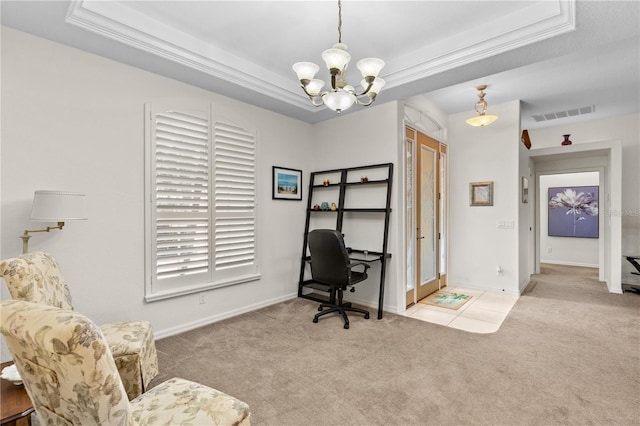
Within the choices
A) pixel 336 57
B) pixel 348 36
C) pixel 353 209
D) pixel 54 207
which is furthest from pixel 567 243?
pixel 54 207

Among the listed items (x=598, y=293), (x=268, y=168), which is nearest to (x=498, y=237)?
(x=598, y=293)

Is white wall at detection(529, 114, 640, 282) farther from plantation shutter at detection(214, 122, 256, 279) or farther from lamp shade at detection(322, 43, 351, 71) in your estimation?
plantation shutter at detection(214, 122, 256, 279)

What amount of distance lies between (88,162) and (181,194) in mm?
835

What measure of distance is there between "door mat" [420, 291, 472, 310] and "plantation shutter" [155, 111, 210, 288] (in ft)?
9.93

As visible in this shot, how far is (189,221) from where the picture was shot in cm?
334

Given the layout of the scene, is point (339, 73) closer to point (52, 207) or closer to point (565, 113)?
point (52, 207)

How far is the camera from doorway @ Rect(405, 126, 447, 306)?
4.28 m

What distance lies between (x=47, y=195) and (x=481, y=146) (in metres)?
5.32

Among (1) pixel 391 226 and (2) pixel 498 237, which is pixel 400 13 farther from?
(2) pixel 498 237

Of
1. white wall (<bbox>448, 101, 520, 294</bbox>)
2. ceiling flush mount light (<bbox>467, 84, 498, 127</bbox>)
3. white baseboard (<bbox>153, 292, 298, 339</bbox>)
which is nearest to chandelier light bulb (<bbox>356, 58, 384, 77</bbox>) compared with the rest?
ceiling flush mount light (<bbox>467, 84, 498, 127</bbox>)

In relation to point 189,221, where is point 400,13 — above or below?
above

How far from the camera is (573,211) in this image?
23.7 feet

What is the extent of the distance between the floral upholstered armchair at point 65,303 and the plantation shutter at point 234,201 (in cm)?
147

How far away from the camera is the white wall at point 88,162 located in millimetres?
2361
